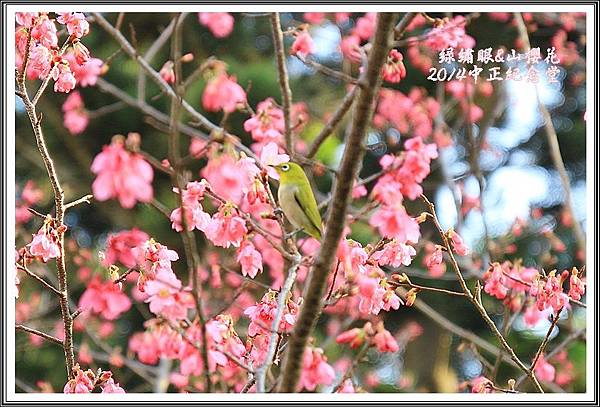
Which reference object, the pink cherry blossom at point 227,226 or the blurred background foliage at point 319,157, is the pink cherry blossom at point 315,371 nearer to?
the pink cherry blossom at point 227,226

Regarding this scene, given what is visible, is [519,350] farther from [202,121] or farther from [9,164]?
[9,164]

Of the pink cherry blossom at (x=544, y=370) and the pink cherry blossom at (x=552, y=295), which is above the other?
the pink cherry blossom at (x=552, y=295)

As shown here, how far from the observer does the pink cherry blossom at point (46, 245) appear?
1294 mm

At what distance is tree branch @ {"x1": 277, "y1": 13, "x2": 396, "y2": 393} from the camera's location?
95cm

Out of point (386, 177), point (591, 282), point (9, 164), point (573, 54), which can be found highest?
point (573, 54)

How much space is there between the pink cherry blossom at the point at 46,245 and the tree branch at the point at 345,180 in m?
0.56

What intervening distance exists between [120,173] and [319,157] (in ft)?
6.48

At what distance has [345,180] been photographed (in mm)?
958

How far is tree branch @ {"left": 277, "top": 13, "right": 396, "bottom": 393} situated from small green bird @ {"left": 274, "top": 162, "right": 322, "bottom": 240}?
29 centimetres

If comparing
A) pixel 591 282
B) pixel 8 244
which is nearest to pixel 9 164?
pixel 8 244

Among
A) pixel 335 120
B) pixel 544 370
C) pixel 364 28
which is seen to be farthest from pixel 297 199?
pixel 364 28

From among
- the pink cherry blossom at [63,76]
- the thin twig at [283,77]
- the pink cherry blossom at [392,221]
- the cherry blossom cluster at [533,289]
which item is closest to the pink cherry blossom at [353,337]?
the pink cherry blossom at [392,221]

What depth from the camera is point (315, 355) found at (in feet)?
3.64

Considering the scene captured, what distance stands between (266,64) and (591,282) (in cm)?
211
